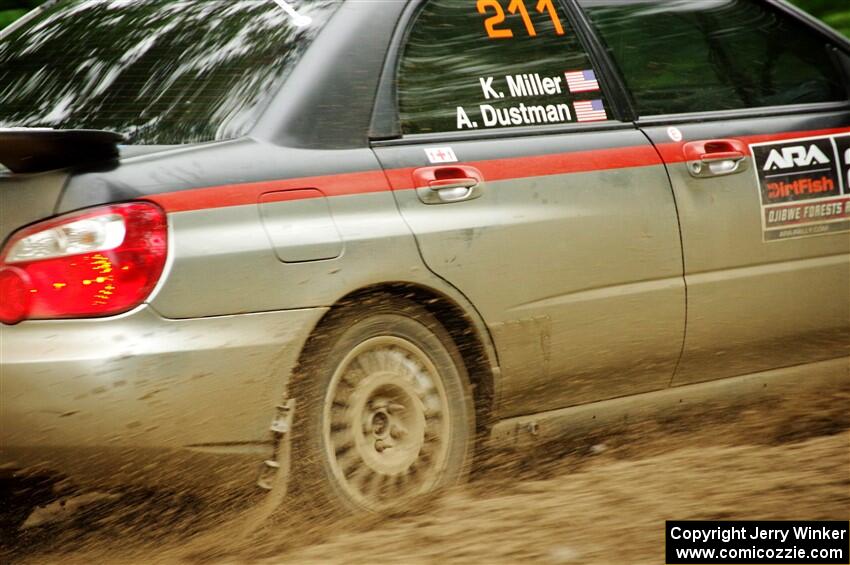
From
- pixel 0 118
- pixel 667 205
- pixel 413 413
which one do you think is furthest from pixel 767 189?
pixel 0 118

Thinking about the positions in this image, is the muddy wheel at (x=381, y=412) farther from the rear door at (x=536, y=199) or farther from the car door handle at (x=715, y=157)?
the car door handle at (x=715, y=157)

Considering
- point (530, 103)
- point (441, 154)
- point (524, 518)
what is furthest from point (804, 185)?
point (524, 518)

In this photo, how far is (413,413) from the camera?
4148 mm

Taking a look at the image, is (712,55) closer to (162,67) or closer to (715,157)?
(715,157)

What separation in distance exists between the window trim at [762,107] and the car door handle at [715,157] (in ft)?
0.40

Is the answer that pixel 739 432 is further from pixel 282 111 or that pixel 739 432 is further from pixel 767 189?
pixel 282 111

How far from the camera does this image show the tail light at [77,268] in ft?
11.6

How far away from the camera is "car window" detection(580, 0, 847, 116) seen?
16.2 feet

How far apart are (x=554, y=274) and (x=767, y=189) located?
101cm

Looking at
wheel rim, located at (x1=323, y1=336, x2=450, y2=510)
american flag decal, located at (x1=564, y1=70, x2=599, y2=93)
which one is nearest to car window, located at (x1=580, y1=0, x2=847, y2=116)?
american flag decal, located at (x1=564, y1=70, x2=599, y2=93)

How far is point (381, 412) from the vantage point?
13.5 ft

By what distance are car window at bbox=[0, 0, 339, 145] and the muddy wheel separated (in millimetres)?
677

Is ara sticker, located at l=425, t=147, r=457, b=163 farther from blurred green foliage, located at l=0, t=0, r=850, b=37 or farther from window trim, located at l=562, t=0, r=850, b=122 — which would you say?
blurred green foliage, located at l=0, t=0, r=850, b=37

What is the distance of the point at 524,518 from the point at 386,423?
502 millimetres
